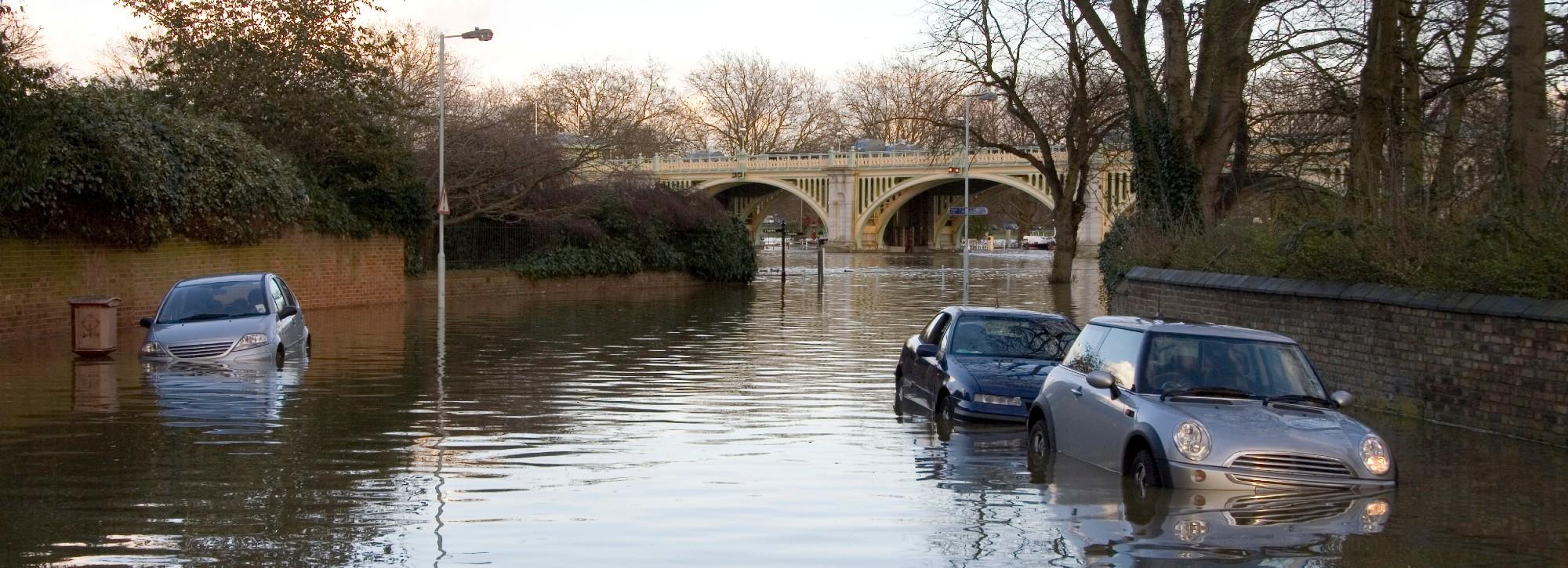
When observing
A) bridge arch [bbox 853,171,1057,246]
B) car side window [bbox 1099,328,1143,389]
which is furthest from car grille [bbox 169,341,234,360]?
bridge arch [bbox 853,171,1057,246]

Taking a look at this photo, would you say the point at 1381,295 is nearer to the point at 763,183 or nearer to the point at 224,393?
the point at 224,393

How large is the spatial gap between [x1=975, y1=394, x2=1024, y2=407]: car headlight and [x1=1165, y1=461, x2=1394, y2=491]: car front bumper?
162 inches

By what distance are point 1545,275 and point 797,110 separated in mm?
101661

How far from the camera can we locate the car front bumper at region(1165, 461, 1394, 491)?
9.70 metres

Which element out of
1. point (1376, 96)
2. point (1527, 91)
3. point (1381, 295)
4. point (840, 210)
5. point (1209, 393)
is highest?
point (840, 210)

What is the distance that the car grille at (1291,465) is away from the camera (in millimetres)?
9703

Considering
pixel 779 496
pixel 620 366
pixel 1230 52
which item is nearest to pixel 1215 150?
pixel 1230 52

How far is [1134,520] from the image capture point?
9203 millimetres

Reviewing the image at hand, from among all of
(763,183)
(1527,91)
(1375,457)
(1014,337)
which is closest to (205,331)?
(1014,337)

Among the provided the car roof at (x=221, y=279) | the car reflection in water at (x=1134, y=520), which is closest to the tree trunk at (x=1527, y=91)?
the car reflection in water at (x=1134, y=520)

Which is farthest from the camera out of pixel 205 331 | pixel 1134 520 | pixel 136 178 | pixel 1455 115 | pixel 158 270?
pixel 158 270

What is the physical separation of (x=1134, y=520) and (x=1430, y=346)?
636 centimetres

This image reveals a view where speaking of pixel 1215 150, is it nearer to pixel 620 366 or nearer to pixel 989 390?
pixel 620 366

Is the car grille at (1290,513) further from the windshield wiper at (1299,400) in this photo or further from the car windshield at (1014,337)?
the car windshield at (1014,337)
